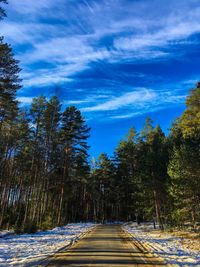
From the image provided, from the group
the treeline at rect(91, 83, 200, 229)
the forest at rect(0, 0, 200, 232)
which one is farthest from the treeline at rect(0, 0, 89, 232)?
the treeline at rect(91, 83, 200, 229)

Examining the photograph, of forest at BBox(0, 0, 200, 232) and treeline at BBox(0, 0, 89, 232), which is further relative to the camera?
treeline at BBox(0, 0, 89, 232)

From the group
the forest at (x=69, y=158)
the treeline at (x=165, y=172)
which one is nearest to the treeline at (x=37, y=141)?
the forest at (x=69, y=158)

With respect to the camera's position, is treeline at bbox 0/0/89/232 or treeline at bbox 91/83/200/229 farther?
treeline at bbox 0/0/89/232

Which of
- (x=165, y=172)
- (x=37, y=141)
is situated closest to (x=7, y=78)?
(x=37, y=141)

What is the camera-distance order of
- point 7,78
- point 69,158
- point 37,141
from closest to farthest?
point 7,78
point 37,141
point 69,158

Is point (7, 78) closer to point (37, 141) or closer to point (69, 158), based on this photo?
point (37, 141)

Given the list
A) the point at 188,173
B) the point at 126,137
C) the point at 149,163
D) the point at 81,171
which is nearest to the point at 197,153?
the point at 188,173

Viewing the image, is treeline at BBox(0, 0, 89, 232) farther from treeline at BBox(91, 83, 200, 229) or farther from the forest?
treeline at BBox(91, 83, 200, 229)

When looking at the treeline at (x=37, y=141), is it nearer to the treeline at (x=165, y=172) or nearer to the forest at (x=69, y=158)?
the forest at (x=69, y=158)

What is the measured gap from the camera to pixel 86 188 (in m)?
66.1

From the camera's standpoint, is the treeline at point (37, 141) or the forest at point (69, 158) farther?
the treeline at point (37, 141)

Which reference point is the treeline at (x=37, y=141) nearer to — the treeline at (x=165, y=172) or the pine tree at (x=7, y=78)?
the pine tree at (x=7, y=78)

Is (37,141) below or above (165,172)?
above

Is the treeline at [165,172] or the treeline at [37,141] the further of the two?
the treeline at [37,141]
